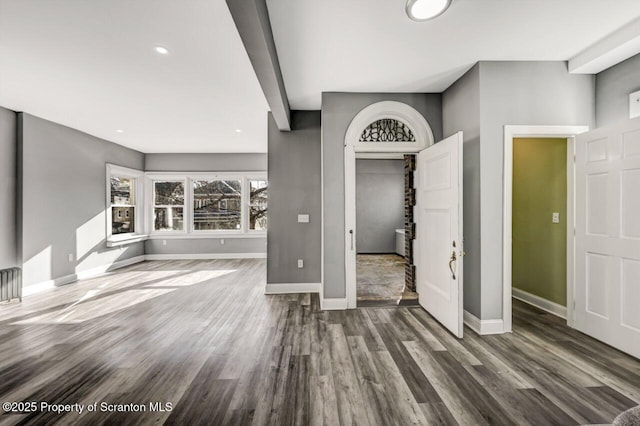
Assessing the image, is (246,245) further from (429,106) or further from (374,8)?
(374,8)

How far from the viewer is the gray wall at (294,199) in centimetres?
422

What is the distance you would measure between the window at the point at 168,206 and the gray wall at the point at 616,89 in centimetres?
765

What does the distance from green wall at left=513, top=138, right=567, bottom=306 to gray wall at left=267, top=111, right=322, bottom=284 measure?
2.73m

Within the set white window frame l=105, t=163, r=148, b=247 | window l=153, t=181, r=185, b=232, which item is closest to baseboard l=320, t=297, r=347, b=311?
white window frame l=105, t=163, r=148, b=247

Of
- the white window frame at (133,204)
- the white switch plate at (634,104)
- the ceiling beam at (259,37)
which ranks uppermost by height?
the ceiling beam at (259,37)

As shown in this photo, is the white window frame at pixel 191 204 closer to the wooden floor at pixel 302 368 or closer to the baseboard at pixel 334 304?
the wooden floor at pixel 302 368

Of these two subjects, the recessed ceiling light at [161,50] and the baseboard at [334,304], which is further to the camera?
the baseboard at [334,304]

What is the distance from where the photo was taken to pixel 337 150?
3439 millimetres

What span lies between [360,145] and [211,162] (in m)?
4.91

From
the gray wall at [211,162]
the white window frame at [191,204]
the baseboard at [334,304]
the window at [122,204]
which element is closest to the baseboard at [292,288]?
the baseboard at [334,304]

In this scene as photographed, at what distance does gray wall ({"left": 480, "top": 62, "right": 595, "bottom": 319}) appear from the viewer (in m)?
2.74

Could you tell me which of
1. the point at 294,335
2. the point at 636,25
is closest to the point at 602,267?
the point at 636,25

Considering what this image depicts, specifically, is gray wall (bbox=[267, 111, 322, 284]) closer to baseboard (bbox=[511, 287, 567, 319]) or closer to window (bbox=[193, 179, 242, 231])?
baseboard (bbox=[511, 287, 567, 319])

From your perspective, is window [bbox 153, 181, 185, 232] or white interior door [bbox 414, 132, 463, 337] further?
window [bbox 153, 181, 185, 232]
